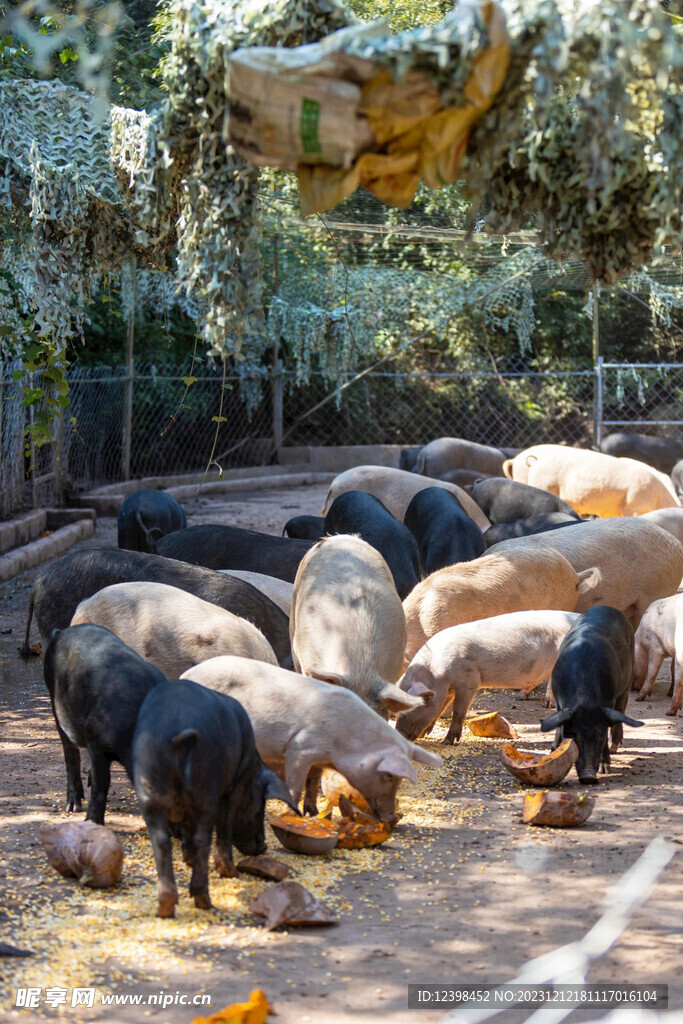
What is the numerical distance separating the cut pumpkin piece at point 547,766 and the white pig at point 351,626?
523mm

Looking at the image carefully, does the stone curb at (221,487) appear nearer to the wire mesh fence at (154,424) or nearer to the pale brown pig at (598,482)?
the wire mesh fence at (154,424)

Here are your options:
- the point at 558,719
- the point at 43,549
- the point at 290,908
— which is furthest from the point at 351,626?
the point at 43,549

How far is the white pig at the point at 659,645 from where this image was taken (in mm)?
5996

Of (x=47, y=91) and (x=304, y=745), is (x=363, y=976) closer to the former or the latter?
(x=304, y=745)

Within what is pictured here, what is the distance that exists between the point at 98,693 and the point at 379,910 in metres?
1.22

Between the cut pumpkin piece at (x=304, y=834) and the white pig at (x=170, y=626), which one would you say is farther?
the white pig at (x=170, y=626)

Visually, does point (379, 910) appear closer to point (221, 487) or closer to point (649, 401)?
point (221, 487)

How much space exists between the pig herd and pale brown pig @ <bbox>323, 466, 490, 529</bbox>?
96cm

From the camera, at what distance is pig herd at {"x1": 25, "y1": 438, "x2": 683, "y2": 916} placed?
145 inches

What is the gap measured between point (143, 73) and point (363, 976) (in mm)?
4374

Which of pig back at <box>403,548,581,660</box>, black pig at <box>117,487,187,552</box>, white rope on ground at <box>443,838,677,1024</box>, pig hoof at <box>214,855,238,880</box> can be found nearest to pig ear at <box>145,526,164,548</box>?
black pig at <box>117,487,187,552</box>

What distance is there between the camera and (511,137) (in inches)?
110

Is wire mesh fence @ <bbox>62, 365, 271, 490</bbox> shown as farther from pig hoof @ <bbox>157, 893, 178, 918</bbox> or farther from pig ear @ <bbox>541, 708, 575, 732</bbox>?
pig hoof @ <bbox>157, 893, 178, 918</bbox>

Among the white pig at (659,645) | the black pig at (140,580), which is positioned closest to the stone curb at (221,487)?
the black pig at (140,580)
